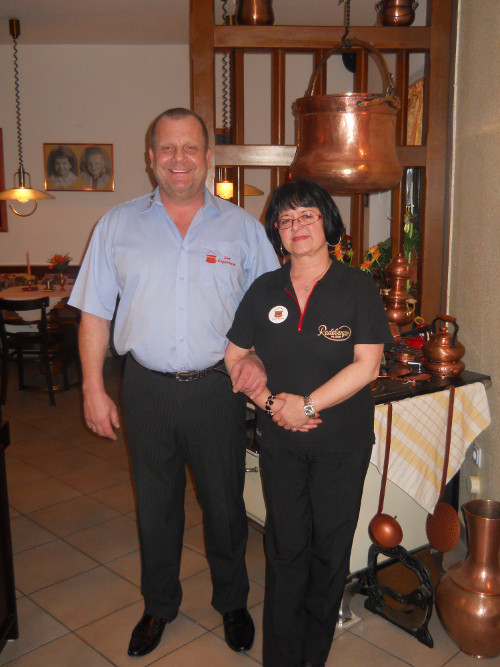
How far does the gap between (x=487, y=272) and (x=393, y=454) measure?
2.80ft

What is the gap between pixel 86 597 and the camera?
2355mm

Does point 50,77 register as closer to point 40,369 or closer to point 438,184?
point 40,369

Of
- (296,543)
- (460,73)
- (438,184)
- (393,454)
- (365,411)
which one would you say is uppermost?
(460,73)

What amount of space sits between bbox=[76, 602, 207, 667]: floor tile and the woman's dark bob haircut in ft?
4.76

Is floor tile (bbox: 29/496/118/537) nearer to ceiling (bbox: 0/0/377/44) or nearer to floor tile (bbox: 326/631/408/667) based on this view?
floor tile (bbox: 326/631/408/667)

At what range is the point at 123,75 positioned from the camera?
6.79m

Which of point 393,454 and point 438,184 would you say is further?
point 438,184

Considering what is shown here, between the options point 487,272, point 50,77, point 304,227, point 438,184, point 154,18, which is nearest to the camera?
point 304,227

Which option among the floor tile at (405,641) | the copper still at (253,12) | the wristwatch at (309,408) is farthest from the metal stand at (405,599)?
the copper still at (253,12)

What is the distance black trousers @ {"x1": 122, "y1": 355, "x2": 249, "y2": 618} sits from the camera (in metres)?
1.86

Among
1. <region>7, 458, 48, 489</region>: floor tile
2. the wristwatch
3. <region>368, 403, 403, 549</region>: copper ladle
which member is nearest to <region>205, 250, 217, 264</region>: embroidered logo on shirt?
the wristwatch

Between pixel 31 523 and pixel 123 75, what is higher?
pixel 123 75

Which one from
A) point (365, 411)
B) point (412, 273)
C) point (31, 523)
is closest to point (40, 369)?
point (31, 523)

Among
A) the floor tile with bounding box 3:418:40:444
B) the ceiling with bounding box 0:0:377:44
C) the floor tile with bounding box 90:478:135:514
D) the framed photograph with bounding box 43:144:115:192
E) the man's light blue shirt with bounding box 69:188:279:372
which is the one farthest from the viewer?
the framed photograph with bounding box 43:144:115:192
